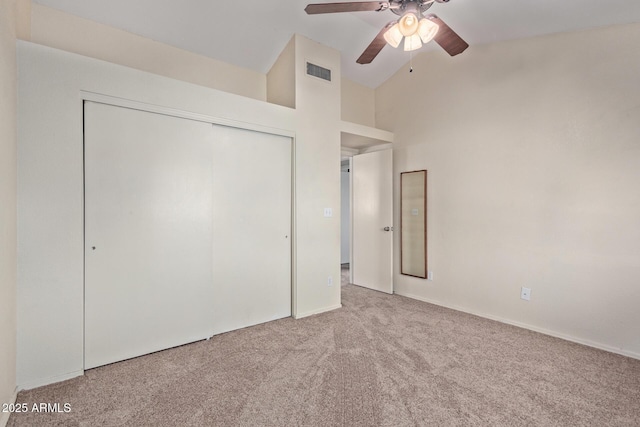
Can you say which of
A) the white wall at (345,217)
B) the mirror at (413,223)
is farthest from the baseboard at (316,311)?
the white wall at (345,217)

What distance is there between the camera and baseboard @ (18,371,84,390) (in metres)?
1.76

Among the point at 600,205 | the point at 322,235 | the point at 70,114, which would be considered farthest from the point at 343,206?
the point at 70,114

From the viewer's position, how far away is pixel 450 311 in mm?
3264

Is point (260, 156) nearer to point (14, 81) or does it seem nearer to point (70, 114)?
point (70, 114)

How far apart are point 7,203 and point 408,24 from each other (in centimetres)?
268

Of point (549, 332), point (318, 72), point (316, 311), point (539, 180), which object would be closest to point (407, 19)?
point (318, 72)

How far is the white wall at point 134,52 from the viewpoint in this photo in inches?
88.5

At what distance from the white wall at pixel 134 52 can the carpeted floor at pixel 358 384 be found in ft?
8.57

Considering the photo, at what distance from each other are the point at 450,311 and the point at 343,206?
365 centimetres

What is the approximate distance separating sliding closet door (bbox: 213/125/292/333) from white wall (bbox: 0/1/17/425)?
1261mm

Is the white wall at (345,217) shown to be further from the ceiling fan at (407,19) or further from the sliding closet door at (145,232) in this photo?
the ceiling fan at (407,19)

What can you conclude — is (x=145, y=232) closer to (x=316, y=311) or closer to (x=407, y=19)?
(x=316, y=311)

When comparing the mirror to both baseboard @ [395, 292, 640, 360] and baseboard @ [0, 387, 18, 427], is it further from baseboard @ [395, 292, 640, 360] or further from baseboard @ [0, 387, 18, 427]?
baseboard @ [0, 387, 18, 427]

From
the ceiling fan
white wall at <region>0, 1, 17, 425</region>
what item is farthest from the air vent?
white wall at <region>0, 1, 17, 425</region>
